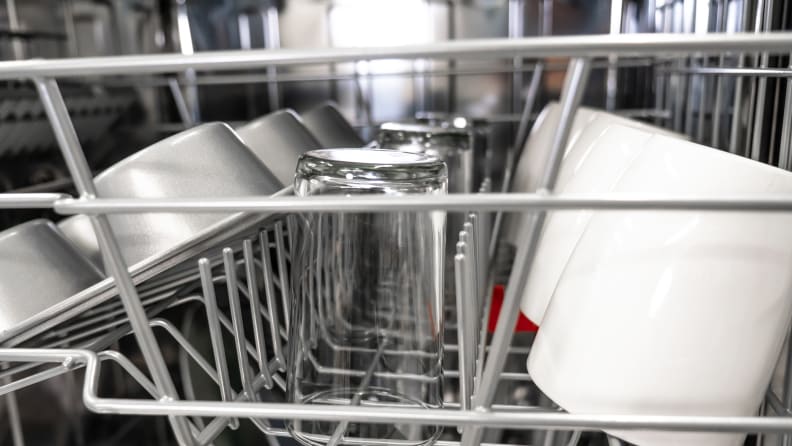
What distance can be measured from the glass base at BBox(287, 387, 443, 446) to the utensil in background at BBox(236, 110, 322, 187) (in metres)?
0.16

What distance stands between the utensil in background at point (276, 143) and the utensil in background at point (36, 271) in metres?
0.13

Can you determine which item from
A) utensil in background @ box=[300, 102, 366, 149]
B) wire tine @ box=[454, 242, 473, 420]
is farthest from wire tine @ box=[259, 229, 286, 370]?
utensil in background @ box=[300, 102, 366, 149]

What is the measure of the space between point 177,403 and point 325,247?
0.09 metres

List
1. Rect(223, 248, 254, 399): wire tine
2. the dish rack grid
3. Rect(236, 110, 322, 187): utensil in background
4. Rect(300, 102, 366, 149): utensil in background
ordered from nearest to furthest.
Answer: the dish rack grid < Rect(223, 248, 254, 399): wire tine < Rect(236, 110, 322, 187): utensil in background < Rect(300, 102, 366, 149): utensil in background

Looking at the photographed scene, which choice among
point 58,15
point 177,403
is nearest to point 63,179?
point 58,15

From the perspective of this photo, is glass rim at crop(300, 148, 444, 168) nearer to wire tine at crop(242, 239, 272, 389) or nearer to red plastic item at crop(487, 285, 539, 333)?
wire tine at crop(242, 239, 272, 389)

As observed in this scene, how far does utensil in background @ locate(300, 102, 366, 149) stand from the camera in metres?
0.57

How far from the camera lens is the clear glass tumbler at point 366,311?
0.98 ft

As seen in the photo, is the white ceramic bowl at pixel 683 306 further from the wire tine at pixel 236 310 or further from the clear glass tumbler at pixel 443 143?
the clear glass tumbler at pixel 443 143

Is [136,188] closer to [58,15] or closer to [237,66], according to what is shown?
[237,66]

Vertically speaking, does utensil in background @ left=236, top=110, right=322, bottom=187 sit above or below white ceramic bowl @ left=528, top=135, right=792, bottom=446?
above

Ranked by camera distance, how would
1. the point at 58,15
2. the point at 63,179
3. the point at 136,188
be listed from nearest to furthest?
the point at 136,188 < the point at 63,179 < the point at 58,15

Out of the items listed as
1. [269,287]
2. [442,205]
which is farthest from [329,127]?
[442,205]

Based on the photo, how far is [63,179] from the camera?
0.77 m
